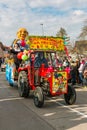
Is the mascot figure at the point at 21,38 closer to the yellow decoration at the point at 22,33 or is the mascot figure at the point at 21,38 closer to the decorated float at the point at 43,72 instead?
the yellow decoration at the point at 22,33

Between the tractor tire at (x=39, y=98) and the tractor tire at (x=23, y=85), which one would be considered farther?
the tractor tire at (x=23, y=85)

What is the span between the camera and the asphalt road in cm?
729

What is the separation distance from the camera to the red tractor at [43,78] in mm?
9641

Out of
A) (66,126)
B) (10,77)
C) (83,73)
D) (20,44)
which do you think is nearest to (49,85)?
(66,126)

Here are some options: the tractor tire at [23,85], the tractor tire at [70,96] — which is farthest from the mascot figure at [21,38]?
the tractor tire at [70,96]

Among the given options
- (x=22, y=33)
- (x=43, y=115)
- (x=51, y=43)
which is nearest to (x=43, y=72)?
(x=51, y=43)

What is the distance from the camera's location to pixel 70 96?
10.1 m

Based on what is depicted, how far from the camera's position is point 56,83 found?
9.66m

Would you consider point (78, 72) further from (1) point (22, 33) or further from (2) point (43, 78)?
(2) point (43, 78)

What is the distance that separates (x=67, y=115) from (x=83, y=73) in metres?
7.63

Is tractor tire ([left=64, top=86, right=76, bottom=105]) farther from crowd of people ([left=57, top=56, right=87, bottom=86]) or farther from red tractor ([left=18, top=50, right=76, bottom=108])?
crowd of people ([left=57, top=56, right=87, bottom=86])

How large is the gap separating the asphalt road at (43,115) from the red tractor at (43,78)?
334 millimetres

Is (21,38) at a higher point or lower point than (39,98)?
higher

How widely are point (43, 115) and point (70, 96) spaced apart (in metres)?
1.89
